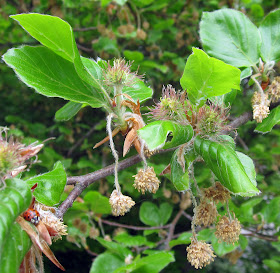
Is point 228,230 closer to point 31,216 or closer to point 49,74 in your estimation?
point 31,216

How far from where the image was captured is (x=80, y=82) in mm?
817

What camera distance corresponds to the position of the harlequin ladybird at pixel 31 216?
56 cm

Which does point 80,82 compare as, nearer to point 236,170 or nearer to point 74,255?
point 236,170

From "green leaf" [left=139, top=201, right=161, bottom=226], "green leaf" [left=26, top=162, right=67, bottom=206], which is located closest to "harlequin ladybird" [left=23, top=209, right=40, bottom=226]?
"green leaf" [left=26, top=162, right=67, bottom=206]

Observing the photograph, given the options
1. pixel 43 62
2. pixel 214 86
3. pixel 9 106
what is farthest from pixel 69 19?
pixel 214 86

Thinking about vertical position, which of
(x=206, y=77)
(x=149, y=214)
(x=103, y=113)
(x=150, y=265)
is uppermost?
(x=206, y=77)

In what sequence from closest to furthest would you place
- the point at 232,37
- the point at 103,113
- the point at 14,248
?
the point at 14,248
the point at 232,37
the point at 103,113

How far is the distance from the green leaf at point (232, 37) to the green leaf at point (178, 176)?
403 mm

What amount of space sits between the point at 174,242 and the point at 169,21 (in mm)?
1514

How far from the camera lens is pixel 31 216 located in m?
0.56

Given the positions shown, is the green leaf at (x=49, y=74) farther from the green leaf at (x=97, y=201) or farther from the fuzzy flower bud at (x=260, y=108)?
the green leaf at (x=97, y=201)

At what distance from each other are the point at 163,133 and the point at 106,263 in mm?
973

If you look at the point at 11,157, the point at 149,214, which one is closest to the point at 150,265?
the point at 11,157

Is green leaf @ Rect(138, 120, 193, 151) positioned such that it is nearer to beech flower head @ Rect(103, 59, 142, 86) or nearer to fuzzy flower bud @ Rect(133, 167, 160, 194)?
fuzzy flower bud @ Rect(133, 167, 160, 194)
